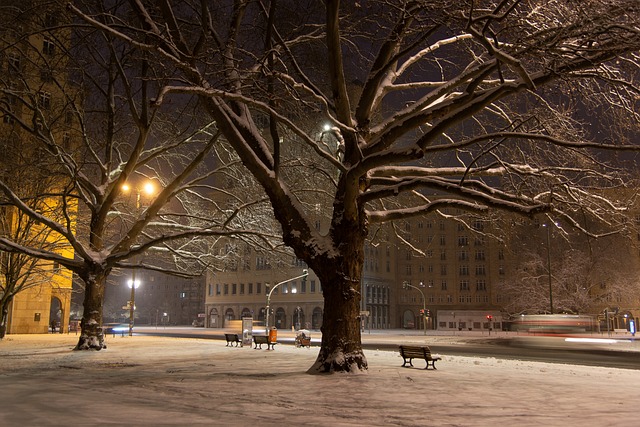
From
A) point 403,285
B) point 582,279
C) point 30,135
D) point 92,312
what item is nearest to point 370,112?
point 92,312

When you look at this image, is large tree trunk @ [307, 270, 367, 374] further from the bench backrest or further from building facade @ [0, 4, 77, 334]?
building facade @ [0, 4, 77, 334]

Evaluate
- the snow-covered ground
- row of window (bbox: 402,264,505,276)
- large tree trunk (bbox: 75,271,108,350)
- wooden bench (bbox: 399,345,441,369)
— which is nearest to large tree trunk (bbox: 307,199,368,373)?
the snow-covered ground

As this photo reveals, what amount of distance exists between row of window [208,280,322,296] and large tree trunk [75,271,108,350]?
59.8m

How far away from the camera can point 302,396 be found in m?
10.7

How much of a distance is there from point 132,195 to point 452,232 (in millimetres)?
79389

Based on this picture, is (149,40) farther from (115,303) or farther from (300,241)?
(115,303)

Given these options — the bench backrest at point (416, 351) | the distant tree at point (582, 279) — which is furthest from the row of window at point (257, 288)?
the bench backrest at point (416, 351)

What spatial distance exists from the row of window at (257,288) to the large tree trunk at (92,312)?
59775 millimetres

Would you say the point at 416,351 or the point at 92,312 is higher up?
the point at 92,312

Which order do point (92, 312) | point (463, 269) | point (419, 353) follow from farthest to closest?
point (463, 269) < point (92, 312) < point (419, 353)

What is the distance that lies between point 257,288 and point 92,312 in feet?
232

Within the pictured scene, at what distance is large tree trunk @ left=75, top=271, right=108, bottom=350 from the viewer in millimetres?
22906

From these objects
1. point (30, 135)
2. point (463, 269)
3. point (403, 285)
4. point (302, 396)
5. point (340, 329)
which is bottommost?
point (302, 396)

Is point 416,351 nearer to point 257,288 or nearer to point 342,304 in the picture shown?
point 342,304
